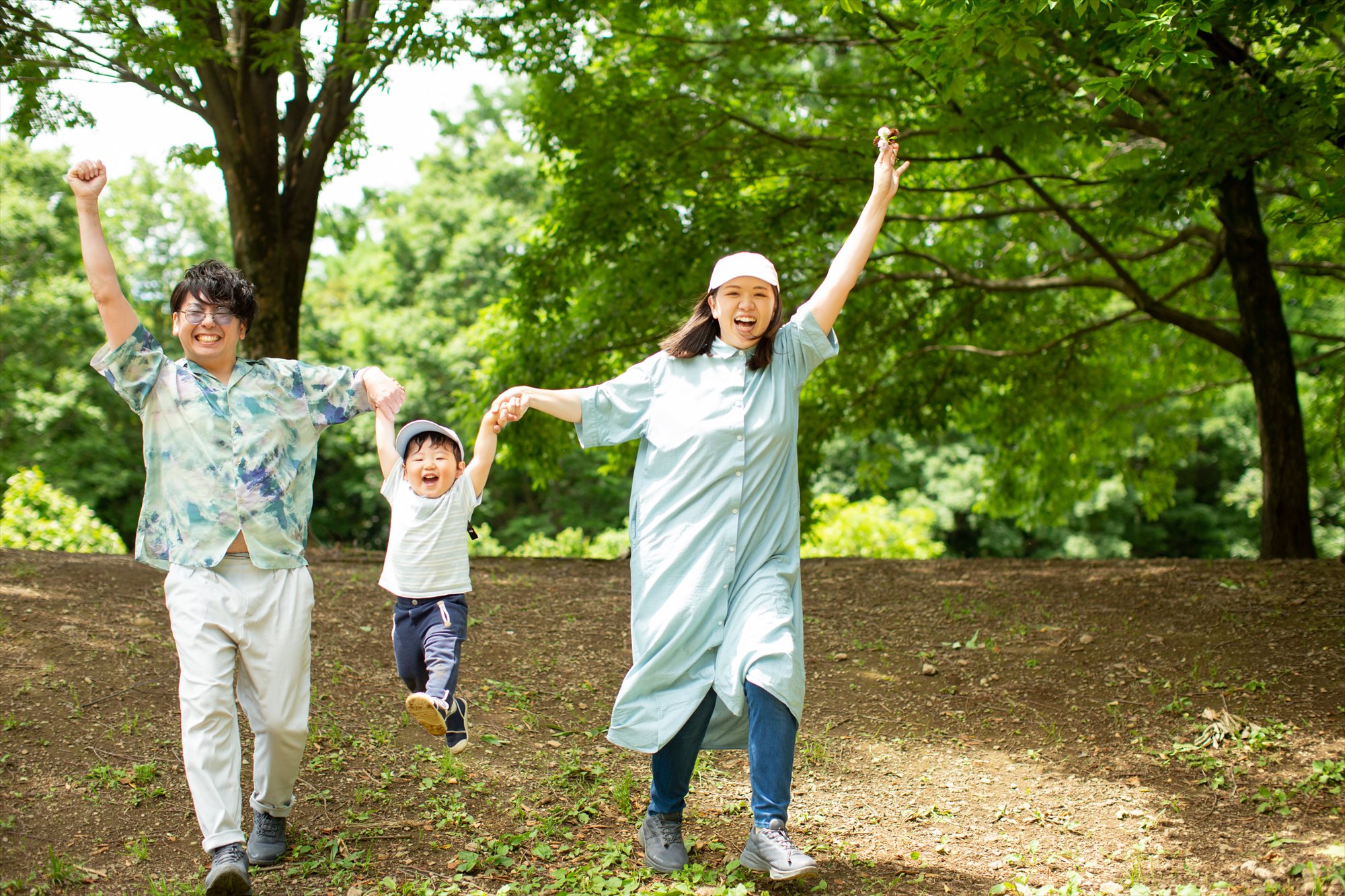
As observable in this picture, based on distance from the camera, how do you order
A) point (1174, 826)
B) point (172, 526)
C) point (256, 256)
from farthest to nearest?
point (256, 256), point (1174, 826), point (172, 526)

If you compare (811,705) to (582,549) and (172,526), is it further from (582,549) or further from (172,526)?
(582,549)

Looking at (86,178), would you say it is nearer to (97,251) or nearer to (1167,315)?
(97,251)

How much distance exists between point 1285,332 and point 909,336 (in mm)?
3170

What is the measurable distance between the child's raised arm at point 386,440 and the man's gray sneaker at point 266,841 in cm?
123

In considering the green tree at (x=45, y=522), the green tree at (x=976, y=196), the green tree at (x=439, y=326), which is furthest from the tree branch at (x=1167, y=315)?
the green tree at (x=439, y=326)

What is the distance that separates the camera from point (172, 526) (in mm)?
3369

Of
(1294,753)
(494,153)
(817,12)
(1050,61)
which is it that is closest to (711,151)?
(817,12)

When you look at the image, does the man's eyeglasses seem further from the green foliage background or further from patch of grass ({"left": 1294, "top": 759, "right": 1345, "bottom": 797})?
the green foliage background

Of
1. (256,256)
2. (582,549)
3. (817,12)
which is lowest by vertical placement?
(582,549)

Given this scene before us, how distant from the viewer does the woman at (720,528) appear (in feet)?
10.8

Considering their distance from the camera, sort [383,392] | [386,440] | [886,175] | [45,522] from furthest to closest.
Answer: [45,522] < [386,440] < [886,175] < [383,392]

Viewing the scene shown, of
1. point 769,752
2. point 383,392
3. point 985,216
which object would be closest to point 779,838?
point 769,752

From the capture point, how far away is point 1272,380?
29.1 ft

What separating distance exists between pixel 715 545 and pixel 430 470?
1165 mm
